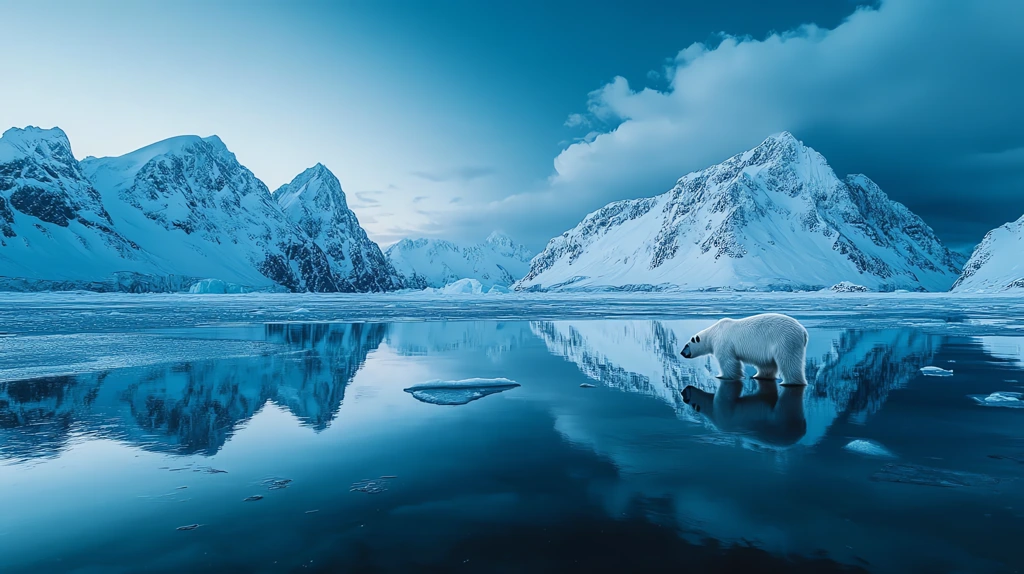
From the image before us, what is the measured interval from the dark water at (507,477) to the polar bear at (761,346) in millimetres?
791

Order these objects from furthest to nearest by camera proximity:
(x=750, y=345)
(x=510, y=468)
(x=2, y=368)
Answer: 1. (x=2, y=368)
2. (x=750, y=345)
3. (x=510, y=468)

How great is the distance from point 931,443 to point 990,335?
79.2 ft

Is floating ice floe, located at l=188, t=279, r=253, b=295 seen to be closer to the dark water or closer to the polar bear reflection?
the dark water

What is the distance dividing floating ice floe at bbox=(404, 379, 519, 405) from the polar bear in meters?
5.29

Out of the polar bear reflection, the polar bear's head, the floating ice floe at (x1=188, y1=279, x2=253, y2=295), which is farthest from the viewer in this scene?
the floating ice floe at (x1=188, y1=279, x2=253, y2=295)

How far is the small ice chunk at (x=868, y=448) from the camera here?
738 cm

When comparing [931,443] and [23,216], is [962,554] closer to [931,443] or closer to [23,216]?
[931,443]

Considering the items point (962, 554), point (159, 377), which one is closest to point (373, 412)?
point (159, 377)

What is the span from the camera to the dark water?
4.63 meters

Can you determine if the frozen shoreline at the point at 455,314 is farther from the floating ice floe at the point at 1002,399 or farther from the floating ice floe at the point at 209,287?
the floating ice floe at the point at 209,287

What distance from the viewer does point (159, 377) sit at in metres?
Answer: 13.5

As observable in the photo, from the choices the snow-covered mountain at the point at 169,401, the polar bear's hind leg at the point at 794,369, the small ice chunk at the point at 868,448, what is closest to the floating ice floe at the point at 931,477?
the small ice chunk at the point at 868,448

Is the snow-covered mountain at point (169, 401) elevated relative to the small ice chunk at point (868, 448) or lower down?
lower down

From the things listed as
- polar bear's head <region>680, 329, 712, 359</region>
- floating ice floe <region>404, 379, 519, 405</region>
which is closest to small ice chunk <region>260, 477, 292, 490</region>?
floating ice floe <region>404, 379, 519, 405</region>
